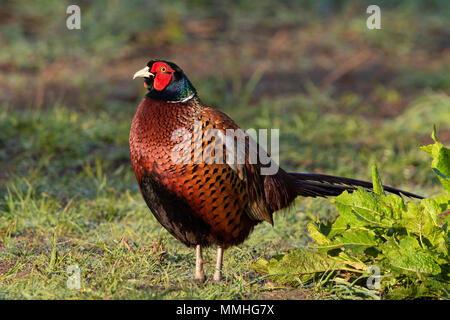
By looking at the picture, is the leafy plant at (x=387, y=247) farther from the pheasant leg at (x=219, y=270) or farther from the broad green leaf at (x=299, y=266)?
the pheasant leg at (x=219, y=270)

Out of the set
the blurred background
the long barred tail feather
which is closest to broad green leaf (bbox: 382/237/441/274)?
the long barred tail feather

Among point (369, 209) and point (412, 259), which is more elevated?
point (369, 209)

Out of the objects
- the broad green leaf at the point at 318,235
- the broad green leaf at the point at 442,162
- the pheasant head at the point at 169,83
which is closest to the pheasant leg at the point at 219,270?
the broad green leaf at the point at 318,235

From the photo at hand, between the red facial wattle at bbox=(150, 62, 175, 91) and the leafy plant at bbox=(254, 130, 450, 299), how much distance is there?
3.19 feet

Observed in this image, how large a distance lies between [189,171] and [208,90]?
448 centimetres

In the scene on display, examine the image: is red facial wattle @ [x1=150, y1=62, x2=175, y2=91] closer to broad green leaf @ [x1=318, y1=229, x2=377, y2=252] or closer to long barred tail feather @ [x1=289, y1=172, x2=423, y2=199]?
long barred tail feather @ [x1=289, y1=172, x2=423, y2=199]

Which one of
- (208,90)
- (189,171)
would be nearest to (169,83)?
(189,171)

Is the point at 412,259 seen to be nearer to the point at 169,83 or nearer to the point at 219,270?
the point at 219,270

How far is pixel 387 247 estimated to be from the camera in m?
2.66

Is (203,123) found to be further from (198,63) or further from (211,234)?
(198,63)

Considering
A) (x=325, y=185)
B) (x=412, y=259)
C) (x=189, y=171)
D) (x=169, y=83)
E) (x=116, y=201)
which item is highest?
(x=169, y=83)

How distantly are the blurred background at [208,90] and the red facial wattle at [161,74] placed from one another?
105cm

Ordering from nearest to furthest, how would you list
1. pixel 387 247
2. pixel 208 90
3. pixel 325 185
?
1. pixel 387 247
2. pixel 325 185
3. pixel 208 90

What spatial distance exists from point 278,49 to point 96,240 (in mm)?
5808
